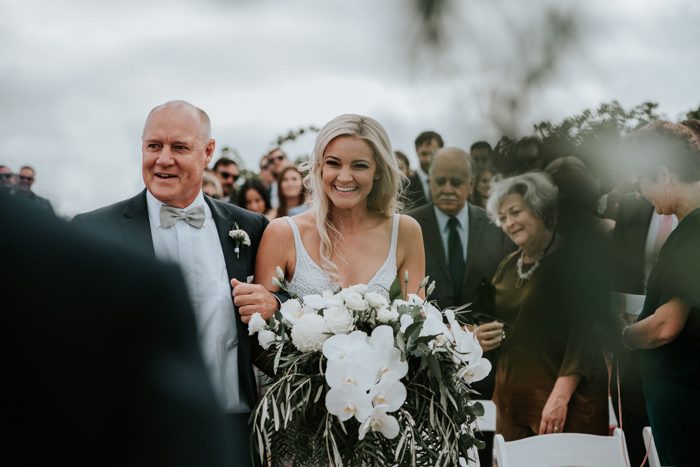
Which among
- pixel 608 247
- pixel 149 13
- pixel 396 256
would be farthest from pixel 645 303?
pixel 149 13

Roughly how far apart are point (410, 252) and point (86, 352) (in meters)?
2.75

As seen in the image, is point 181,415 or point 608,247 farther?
point 608,247

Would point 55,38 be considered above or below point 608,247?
above

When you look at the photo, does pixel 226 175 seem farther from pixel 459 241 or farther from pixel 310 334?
pixel 310 334

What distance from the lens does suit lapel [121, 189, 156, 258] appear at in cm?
273

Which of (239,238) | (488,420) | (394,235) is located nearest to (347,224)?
(394,235)

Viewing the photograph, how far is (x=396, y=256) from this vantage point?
3.25 metres

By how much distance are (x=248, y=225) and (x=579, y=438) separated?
144 cm

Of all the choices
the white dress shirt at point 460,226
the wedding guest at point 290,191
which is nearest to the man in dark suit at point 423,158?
the white dress shirt at point 460,226

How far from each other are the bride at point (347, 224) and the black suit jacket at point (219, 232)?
0.19 meters

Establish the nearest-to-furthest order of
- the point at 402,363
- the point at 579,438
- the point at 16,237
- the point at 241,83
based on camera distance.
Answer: the point at 16,237
the point at 402,363
the point at 579,438
the point at 241,83

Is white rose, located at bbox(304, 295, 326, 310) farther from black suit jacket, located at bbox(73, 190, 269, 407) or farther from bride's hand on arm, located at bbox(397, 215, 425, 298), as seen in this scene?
bride's hand on arm, located at bbox(397, 215, 425, 298)

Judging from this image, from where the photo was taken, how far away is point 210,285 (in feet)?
9.00

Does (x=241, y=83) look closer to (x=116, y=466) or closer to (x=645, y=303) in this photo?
(x=645, y=303)
